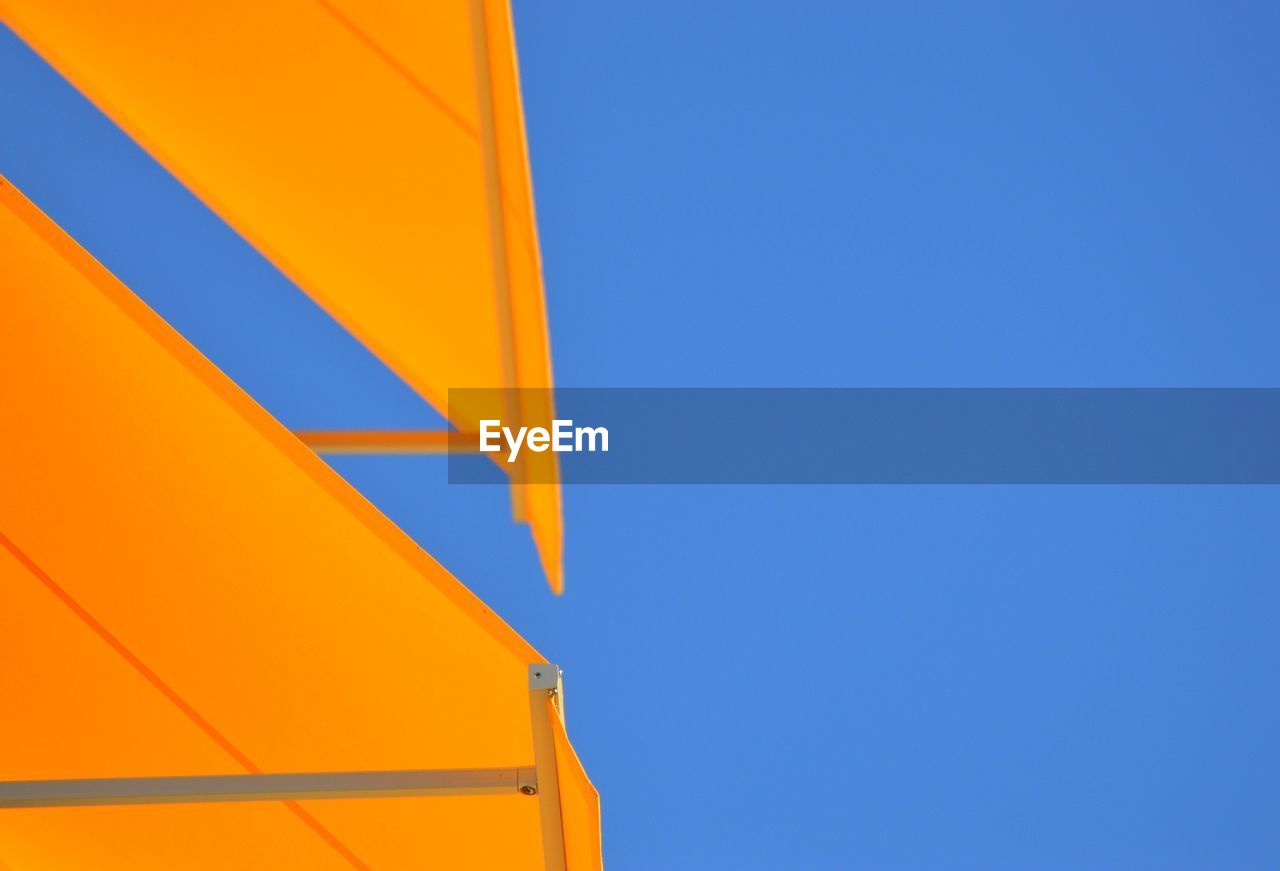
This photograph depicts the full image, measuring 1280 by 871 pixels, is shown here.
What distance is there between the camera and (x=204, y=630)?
2104mm

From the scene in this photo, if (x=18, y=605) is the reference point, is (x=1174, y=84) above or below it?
above

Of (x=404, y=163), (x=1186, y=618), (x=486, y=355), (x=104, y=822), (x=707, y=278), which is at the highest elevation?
(x=707, y=278)

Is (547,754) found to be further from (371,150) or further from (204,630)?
(371,150)

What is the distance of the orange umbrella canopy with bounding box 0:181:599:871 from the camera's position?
6.23 feet

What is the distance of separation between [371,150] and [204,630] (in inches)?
28.5

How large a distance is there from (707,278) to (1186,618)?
3.46 meters

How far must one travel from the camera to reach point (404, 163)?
2020 mm

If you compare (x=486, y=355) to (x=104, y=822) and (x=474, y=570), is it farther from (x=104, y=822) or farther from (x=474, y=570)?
(x=474, y=570)

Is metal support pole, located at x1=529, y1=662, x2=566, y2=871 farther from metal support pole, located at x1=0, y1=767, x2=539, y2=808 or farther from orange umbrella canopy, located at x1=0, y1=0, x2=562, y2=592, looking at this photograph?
orange umbrella canopy, located at x1=0, y1=0, x2=562, y2=592

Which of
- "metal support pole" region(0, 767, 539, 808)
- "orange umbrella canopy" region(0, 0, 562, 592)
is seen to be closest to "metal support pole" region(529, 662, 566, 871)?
"metal support pole" region(0, 767, 539, 808)

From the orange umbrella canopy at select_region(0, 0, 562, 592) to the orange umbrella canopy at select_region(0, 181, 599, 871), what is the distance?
0.85 feet

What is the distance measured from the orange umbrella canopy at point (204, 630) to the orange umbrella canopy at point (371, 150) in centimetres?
26

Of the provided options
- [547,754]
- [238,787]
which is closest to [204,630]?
[238,787]

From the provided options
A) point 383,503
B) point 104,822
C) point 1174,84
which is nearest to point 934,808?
point 383,503
